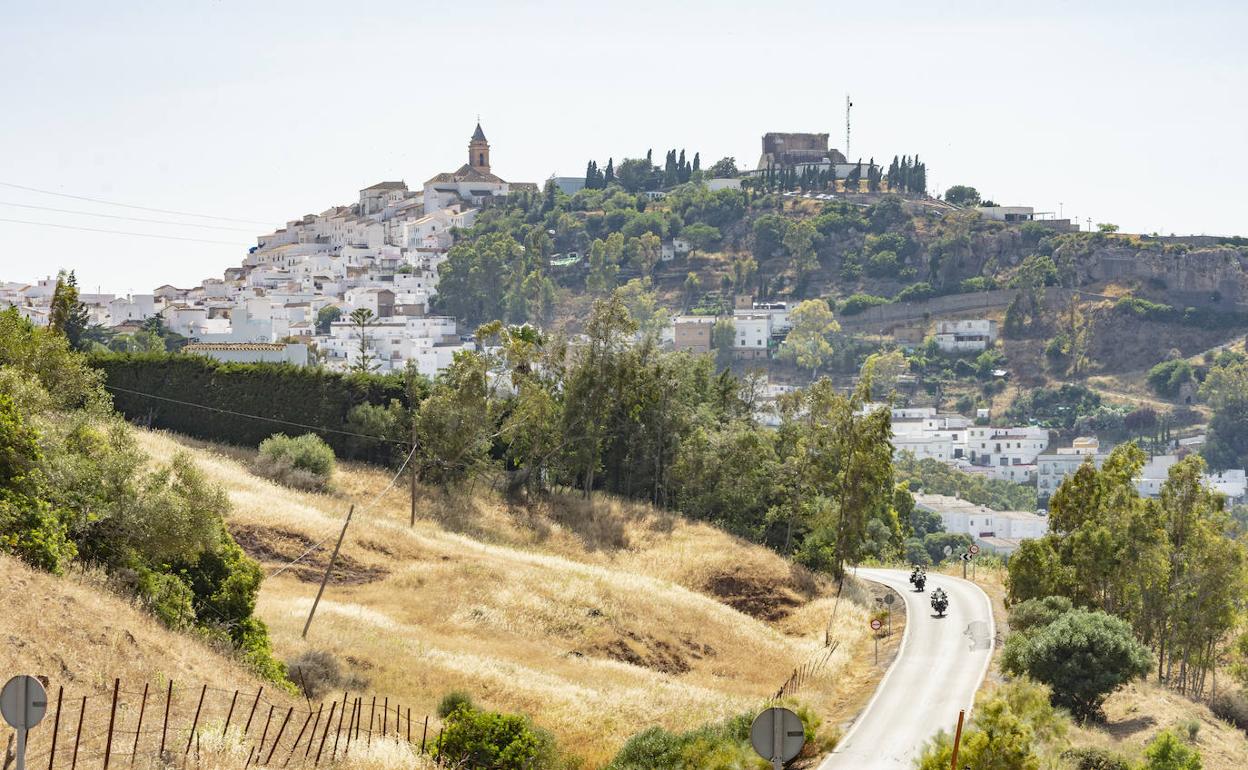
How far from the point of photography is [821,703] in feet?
117

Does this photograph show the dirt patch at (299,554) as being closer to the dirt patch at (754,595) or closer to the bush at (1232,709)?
the dirt patch at (754,595)

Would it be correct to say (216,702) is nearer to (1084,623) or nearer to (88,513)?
(88,513)

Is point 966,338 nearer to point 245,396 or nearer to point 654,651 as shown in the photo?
point 245,396

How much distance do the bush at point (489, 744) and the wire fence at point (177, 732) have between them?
431 mm

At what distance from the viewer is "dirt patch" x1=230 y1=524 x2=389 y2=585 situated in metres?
40.5

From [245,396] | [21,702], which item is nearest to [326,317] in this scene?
[245,396]

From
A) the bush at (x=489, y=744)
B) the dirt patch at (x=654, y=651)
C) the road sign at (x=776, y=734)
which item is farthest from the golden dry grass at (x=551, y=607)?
the road sign at (x=776, y=734)

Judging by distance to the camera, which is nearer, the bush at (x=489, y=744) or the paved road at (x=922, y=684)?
the bush at (x=489, y=744)

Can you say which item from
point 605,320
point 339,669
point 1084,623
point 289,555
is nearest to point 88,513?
point 339,669

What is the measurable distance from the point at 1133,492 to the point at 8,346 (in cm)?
3644

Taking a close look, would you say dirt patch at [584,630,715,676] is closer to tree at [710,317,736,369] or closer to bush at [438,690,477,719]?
bush at [438,690,477,719]

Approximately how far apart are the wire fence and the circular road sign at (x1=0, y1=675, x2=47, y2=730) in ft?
8.28

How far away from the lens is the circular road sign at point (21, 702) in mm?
13617

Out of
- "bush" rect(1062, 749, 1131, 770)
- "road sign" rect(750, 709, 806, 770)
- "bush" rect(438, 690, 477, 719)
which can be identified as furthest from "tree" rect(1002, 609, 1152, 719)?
"road sign" rect(750, 709, 806, 770)
